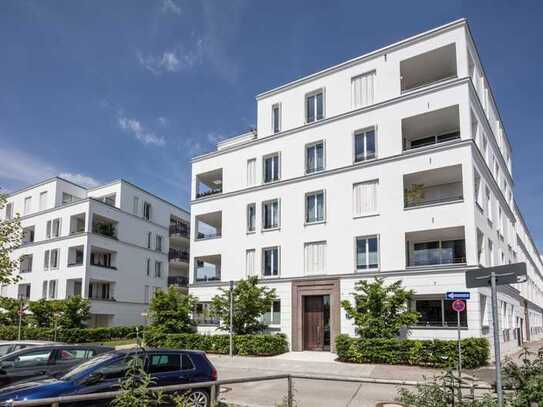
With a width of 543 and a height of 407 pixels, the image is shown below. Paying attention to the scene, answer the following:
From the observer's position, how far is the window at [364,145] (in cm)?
2659

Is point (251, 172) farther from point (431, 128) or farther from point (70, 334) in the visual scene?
point (70, 334)

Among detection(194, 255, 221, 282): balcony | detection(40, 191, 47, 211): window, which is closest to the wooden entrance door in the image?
detection(194, 255, 221, 282): balcony

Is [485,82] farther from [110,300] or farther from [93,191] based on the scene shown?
[93,191]

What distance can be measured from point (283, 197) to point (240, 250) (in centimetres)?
452

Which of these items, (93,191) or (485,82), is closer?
(485,82)

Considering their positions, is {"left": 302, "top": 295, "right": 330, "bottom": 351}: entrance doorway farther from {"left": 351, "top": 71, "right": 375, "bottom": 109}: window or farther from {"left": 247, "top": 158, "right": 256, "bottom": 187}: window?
{"left": 351, "top": 71, "right": 375, "bottom": 109}: window

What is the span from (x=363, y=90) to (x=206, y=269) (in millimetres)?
15773

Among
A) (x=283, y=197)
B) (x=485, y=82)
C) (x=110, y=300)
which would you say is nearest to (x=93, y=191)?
(x=110, y=300)

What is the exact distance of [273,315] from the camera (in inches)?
1092

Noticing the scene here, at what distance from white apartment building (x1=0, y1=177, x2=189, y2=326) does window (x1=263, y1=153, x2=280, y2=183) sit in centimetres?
1956

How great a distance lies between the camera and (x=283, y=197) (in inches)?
1152

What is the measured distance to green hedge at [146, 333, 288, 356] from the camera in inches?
979

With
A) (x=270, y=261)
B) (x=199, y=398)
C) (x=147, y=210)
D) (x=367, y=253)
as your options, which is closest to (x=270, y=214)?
(x=270, y=261)

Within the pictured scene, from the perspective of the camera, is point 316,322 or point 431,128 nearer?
point 316,322
